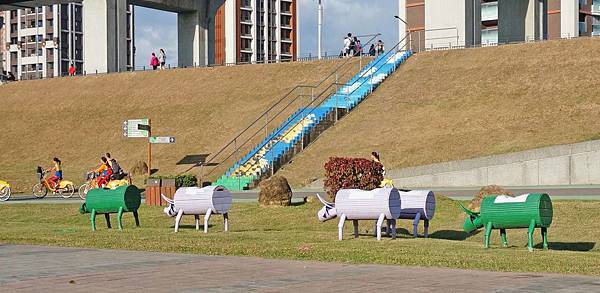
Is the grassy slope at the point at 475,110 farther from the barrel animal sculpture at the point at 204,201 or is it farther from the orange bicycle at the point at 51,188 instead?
the barrel animal sculpture at the point at 204,201

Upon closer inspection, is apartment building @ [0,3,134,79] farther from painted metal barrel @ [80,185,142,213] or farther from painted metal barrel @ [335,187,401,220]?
painted metal barrel @ [335,187,401,220]

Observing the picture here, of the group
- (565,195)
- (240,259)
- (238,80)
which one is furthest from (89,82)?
(240,259)

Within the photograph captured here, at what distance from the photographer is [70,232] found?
23.4 meters

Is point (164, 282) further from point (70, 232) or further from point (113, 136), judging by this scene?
point (113, 136)

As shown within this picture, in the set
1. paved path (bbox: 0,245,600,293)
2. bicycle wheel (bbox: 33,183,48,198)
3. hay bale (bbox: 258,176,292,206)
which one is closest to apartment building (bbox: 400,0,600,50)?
bicycle wheel (bbox: 33,183,48,198)

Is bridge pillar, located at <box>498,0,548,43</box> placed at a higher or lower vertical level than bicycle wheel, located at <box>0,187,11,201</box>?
higher

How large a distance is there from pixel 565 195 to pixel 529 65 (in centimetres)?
2307

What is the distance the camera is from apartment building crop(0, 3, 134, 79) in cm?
17875

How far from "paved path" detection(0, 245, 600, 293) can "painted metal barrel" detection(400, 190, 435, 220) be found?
239 inches

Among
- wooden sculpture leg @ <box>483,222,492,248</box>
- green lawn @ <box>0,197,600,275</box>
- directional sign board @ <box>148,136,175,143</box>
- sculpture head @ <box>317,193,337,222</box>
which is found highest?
directional sign board @ <box>148,136,175,143</box>

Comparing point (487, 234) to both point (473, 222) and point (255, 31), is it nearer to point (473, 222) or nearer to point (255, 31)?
point (473, 222)

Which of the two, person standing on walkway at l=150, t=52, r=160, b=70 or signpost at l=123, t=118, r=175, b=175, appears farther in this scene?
person standing on walkway at l=150, t=52, r=160, b=70

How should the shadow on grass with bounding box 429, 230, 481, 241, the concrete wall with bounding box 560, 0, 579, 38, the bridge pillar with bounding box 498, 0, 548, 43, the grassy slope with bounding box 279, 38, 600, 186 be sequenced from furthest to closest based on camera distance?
1. the concrete wall with bounding box 560, 0, 579, 38
2. the bridge pillar with bounding box 498, 0, 548, 43
3. the grassy slope with bounding box 279, 38, 600, 186
4. the shadow on grass with bounding box 429, 230, 481, 241

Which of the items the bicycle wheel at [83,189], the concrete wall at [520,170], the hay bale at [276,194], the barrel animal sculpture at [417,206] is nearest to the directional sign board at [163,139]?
the bicycle wheel at [83,189]
